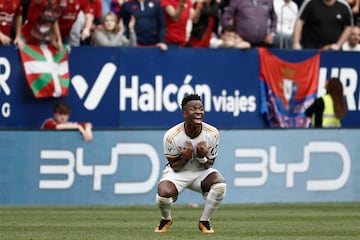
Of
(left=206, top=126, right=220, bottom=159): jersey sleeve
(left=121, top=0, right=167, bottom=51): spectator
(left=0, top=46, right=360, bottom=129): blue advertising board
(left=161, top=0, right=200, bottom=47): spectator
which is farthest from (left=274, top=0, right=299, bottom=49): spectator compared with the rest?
(left=206, top=126, right=220, bottom=159): jersey sleeve

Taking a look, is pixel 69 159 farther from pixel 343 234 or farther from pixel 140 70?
pixel 343 234

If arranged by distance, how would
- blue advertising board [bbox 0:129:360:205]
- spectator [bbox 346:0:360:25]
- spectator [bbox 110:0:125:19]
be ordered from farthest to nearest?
spectator [bbox 346:0:360:25]
spectator [bbox 110:0:125:19]
blue advertising board [bbox 0:129:360:205]

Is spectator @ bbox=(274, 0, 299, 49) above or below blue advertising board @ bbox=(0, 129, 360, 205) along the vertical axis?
above

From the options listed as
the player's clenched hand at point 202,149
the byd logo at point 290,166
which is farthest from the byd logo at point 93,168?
the player's clenched hand at point 202,149

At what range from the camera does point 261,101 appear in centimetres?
2125

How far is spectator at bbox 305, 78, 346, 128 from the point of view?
65.3 feet

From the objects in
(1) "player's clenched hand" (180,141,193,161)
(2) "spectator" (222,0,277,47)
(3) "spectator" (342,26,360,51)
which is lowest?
(3) "spectator" (342,26,360,51)

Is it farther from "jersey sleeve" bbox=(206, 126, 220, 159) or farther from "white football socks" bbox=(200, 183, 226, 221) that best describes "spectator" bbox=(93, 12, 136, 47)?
"white football socks" bbox=(200, 183, 226, 221)

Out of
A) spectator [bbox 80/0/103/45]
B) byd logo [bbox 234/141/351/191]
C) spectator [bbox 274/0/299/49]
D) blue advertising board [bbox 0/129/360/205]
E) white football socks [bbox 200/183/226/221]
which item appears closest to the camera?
white football socks [bbox 200/183/226/221]

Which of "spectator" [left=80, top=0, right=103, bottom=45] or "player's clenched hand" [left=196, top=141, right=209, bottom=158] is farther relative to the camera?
"spectator" [left=80, top=0, right=103, bottom=45]

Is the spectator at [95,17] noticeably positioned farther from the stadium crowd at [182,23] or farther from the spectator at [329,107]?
the spectator at [329,107]

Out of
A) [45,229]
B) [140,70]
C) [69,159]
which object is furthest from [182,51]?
[45,229]

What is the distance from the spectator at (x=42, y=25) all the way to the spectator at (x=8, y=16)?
0.13 m

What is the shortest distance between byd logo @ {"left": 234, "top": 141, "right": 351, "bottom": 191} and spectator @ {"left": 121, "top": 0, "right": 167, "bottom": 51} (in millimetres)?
2567
